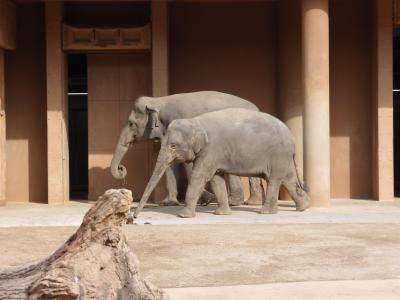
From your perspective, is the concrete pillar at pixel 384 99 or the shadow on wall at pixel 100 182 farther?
the shadow on wall at pixel 100 182

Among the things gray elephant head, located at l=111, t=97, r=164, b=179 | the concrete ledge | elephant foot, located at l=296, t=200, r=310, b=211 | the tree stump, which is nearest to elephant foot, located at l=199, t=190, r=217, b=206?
gray elephant head, located at l=111, t=97, r=164, b=179

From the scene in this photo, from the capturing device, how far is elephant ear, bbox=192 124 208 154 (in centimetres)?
1190

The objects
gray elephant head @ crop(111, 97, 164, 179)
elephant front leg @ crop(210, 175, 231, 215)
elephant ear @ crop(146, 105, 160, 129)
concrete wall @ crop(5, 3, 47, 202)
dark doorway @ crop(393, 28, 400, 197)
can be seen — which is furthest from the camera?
dark doorway @ crop(393, 28, 400, 197)

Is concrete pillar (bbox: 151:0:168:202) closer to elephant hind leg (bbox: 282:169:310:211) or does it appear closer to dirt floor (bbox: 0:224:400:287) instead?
elephant hind leg (bbox: 282:169:310:211)

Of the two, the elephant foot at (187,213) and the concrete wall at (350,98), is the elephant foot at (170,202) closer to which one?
the elephant foot at (187,213)

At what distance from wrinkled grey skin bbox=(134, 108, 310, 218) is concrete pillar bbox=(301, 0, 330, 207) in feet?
2.97

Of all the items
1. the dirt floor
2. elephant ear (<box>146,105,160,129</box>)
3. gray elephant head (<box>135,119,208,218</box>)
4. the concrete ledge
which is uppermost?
elephant ear (<box>146,105,160,129</box>)

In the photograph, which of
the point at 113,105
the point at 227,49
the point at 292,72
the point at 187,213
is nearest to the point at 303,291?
the point at 187,213

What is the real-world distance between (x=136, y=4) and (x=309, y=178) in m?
5.39

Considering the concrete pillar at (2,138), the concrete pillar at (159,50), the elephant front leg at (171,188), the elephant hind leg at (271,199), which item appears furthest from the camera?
the concrete pillar at (159,50)

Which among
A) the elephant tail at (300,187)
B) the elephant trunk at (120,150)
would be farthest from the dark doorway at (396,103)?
the elephant trunk at (120,150)

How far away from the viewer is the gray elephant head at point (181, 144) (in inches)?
466

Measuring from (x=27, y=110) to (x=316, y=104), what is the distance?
6091 mm

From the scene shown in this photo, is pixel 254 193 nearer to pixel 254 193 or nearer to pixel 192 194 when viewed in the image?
pixel 254 193
